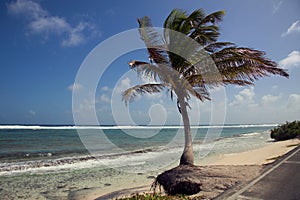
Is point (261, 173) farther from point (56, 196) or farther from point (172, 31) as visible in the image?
point (56, 196)

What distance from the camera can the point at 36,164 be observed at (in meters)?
15.2

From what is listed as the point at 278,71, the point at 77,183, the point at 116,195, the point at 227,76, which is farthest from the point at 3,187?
the point at 278,71

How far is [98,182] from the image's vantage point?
35.1 feet

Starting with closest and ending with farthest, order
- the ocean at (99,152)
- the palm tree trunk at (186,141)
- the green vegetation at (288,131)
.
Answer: the palm tree trunk at (186,141), the ocean at (99,152), the green vegetation at (288,131)

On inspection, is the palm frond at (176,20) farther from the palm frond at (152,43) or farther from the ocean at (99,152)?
the ocean at (99,152)

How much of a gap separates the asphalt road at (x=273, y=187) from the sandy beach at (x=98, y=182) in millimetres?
355

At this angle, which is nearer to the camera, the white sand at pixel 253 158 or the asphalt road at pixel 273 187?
the asphalt road at pixel 273 187

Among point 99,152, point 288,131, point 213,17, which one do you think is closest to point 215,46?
point 213,17

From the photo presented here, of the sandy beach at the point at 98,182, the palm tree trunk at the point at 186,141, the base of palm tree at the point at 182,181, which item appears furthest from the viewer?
the palm tree trunk at the point at 186,141

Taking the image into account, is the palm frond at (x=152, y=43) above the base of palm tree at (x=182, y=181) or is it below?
above

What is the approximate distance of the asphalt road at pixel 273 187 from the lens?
4.92 meters

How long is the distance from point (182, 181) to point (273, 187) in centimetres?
245

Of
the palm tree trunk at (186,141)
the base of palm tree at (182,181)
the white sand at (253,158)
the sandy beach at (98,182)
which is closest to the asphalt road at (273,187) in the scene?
the sandy beach at (98,182)

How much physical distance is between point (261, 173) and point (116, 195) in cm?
509
